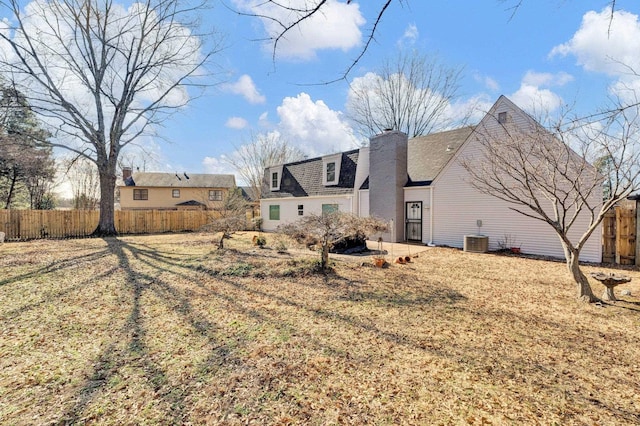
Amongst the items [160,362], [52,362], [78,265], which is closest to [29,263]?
[78,265]

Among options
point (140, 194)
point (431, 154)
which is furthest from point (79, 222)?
point (431, 154)

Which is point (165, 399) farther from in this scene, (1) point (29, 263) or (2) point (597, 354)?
(1) point (29, 263)

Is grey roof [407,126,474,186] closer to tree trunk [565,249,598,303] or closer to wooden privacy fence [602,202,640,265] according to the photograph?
wooden privacy fence [602,202,640,265]

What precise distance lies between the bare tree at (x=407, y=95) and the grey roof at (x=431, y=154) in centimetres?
605

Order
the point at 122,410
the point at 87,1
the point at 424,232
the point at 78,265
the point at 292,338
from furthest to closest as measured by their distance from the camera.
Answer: the point at 87,1, the point at 424,232, the point at 78,265, the point at 292,338, the point at 122,410

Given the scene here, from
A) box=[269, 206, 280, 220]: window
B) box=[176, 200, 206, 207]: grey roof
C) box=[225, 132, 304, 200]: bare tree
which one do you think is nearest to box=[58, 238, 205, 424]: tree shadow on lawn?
box=[269, 206, 280, 220]: window

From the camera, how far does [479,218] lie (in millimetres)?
11453

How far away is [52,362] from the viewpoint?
312cm

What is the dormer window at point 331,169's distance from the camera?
16672mm

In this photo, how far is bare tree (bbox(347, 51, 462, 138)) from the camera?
2102cm

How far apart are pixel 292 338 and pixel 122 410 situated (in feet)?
6.13

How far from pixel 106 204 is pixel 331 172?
13.5m

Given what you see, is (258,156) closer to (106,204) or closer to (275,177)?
(275,177)

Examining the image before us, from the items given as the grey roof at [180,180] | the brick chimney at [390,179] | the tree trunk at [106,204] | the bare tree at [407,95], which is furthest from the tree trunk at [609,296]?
the grey roof at [180,180]
